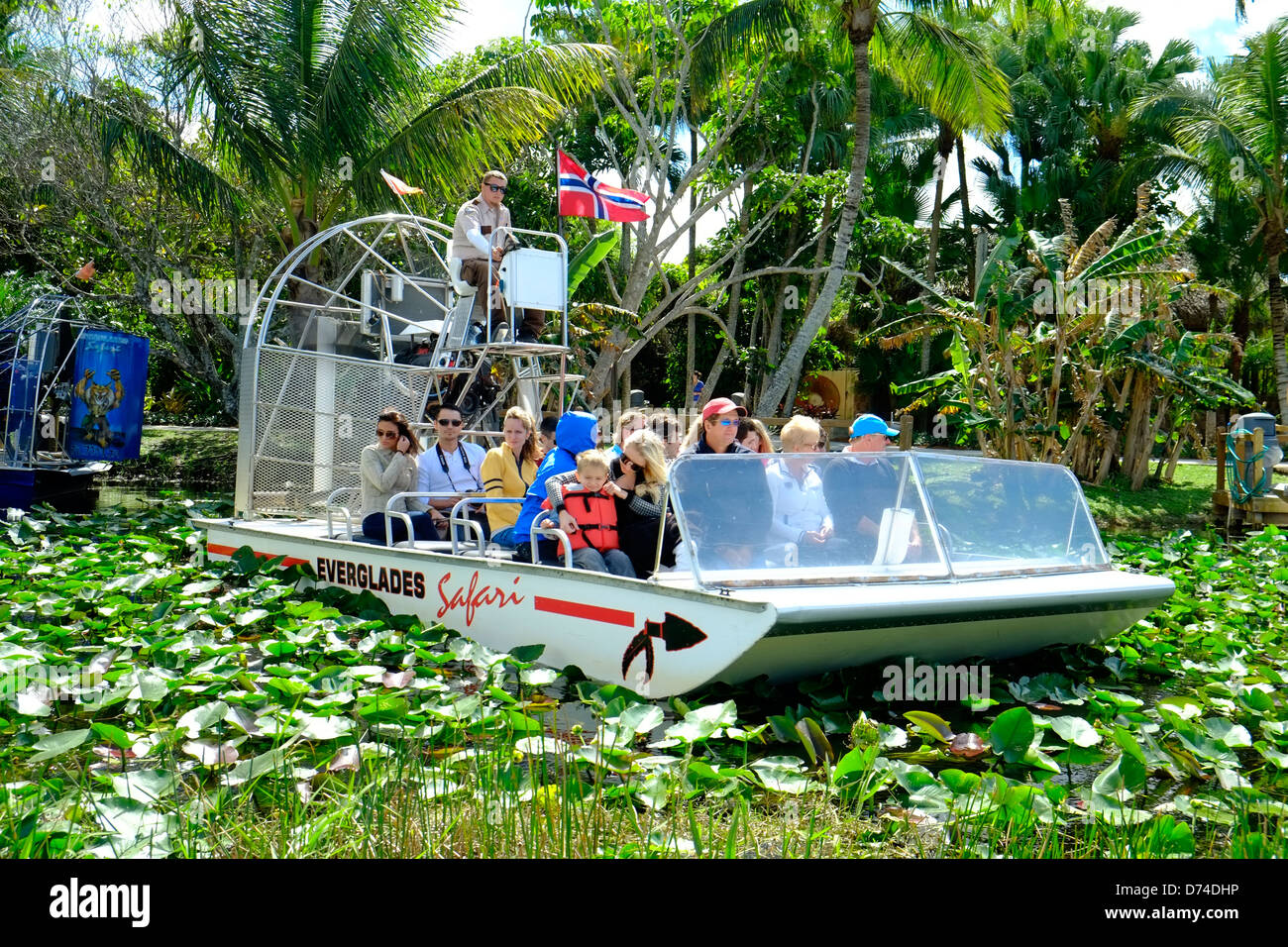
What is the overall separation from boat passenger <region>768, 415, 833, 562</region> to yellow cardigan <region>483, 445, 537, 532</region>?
284cm

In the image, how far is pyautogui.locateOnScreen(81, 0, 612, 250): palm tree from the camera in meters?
16.0

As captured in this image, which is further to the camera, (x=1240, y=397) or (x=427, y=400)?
(x=1240, y=397)

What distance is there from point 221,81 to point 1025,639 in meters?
14.0

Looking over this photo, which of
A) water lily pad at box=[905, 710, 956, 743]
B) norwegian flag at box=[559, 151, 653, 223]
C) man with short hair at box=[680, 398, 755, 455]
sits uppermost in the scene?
norwegian flag at box=[559, 151, 653, 223]

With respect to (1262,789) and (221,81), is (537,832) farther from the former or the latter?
(221,81)

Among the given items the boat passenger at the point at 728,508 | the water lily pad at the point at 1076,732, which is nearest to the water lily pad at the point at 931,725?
the water lily pad at the point at 1076,732

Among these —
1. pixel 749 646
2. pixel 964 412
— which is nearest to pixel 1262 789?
pixel 749 646

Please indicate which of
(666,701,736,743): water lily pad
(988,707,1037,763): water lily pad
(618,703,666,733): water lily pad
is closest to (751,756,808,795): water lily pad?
(666,701,736,743): water lily pad

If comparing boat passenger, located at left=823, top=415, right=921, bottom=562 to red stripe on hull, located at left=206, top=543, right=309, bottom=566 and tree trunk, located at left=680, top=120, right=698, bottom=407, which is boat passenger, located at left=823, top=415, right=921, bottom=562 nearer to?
red stripe on hull, located at left=206, top=543, right=309, bottom=566

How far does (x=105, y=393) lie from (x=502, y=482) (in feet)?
44.7

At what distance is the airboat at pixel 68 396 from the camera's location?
59.2 ft

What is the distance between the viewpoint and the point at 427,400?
413 inches

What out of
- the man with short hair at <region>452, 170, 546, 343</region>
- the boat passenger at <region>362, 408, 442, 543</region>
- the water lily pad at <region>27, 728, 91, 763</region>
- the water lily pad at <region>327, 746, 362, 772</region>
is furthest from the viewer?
the man with short hair at <region>452, 170, 546, 343</region>

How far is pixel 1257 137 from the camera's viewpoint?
1003 inches
